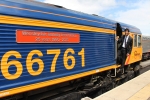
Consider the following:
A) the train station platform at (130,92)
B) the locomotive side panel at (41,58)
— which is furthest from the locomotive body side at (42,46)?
the train station platform at (130,92)

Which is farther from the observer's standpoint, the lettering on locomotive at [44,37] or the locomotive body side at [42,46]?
the lettering on locomotive at [44,37]

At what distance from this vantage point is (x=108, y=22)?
25.0ft

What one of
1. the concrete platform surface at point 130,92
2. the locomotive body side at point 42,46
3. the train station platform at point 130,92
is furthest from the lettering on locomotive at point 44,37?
the concrete platform surface at point 130,92

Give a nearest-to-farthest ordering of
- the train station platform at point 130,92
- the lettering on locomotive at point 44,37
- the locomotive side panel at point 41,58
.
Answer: the locomotive side panel at point 41,58 < the lettering on locomotive at point 44,37 < the train station platform at point 130,92

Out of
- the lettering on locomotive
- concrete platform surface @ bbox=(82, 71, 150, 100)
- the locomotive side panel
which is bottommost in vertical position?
concrete platform surface @ bbox=(82, 71, 150, 100)

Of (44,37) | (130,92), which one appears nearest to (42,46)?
(44,37)

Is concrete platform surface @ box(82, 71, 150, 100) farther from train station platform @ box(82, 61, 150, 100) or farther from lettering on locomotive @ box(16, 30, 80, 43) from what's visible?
lettering on locomotive @ box(16, 30, 80, 43)

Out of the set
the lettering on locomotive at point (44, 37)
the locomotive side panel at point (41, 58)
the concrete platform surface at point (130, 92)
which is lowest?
the concrete platform surface at point (130, 92)

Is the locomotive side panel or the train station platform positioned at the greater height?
the locomotive side panel

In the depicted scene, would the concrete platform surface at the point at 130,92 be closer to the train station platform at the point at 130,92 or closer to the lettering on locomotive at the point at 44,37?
the train station platform at the point at 130,92

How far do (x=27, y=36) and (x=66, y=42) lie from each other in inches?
50.0

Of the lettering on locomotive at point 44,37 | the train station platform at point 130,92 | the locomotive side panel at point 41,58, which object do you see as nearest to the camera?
the locomotive side panel at point 41,58

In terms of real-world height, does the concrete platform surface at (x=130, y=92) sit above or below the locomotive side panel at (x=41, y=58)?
below

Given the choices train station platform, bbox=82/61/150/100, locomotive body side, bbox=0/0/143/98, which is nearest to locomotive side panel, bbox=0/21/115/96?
locomotive body side, bbox=0/0/143/98
